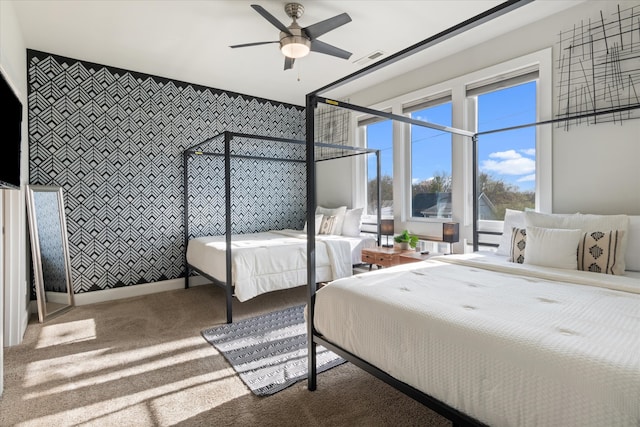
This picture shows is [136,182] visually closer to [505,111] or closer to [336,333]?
[336,333]

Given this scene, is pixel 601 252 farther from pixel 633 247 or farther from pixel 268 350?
pixel 268 350

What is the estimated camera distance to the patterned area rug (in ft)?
6.75

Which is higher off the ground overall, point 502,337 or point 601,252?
point 601,252

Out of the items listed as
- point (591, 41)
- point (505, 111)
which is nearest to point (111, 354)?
point (505, 111)

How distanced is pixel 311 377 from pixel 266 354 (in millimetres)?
583

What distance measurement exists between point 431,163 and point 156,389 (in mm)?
3462

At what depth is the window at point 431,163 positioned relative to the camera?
3.83 meters

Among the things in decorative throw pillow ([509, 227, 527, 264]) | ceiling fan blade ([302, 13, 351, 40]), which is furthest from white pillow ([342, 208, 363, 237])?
ceiling fan blade ([302, 13, 351, 40])

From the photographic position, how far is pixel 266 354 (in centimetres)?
239

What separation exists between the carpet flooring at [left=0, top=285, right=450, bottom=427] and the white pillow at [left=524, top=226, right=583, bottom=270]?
50.6 inches

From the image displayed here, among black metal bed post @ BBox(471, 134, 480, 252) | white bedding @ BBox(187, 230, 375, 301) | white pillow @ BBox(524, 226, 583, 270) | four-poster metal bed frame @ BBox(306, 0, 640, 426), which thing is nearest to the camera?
four-poster metal bed frame @ BBox(306, 0, 640, 426)

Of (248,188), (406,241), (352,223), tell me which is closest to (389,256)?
(406,241)

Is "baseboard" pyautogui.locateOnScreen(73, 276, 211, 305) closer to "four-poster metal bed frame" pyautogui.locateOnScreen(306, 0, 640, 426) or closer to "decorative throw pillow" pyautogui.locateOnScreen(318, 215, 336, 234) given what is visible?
"decorative throw pillow" pyautogui.locateOnScreen(318, 215, 336, 234)

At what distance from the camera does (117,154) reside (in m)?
3.90
